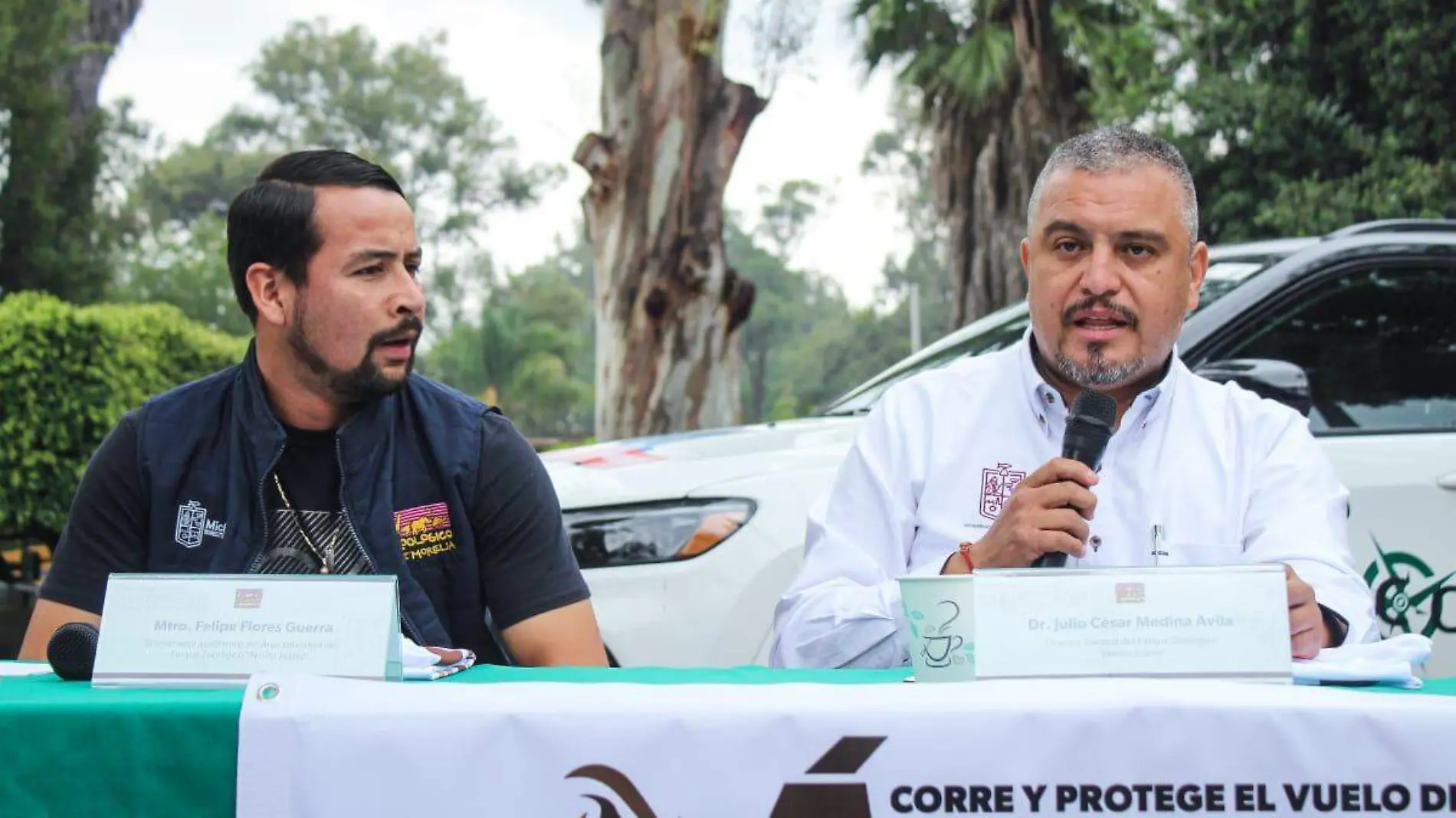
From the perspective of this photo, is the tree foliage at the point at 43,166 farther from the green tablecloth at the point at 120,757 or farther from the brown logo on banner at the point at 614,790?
the brown logo on banner at the point at 614,790

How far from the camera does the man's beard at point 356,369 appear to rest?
259cm

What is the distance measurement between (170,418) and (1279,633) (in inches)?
71.9

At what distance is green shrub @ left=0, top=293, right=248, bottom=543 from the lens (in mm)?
9977

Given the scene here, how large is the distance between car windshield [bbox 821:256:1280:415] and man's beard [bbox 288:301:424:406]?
73.5 inches

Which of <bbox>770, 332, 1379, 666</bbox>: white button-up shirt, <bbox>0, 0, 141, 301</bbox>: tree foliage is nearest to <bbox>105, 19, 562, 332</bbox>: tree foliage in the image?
<bbox>0, 0, 141, 301</bbox>: tree foliage

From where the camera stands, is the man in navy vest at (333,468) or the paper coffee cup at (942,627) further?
the man in navy vest at (333,468)

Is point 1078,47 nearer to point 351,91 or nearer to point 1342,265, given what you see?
point 1342,265

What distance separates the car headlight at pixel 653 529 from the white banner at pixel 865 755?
2394mm

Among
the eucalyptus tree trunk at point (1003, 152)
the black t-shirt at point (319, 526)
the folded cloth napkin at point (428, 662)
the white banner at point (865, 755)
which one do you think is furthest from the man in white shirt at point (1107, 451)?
the eucalyptus tree trunk at point (1003, 152)

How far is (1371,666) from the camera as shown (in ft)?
5.62

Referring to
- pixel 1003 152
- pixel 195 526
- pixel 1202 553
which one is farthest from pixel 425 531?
pixel 1003 152

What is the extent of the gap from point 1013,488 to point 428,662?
3.74 feet

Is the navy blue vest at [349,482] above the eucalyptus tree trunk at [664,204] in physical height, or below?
below

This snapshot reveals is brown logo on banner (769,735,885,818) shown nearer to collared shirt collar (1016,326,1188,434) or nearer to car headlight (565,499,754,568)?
collared shirt collar (1016,326,1188,434)
